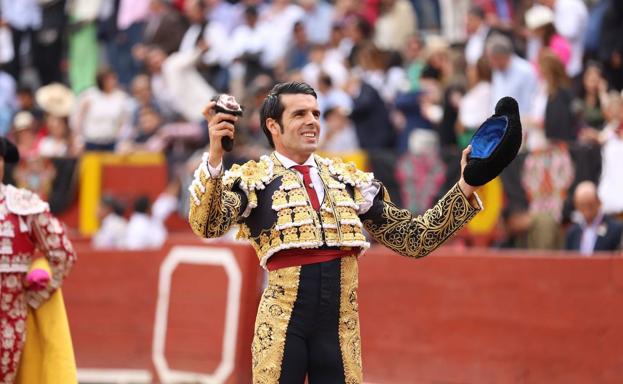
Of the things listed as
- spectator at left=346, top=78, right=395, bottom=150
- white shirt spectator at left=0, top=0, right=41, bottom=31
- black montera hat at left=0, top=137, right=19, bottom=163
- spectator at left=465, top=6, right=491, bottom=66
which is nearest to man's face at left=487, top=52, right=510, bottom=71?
spectator at left=465, top=6, right=491, bottom=66

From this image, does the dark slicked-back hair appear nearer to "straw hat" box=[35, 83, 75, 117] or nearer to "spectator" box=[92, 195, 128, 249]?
"spectator" box=[92, 195, 128, 249]

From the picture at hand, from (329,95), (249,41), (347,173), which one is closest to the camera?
(347,173)

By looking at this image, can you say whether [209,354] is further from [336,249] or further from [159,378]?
[336,249]

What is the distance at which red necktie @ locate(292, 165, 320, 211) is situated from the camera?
541 cm

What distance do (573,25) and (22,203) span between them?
599 centimetres

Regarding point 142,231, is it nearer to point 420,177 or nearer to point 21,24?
point 420,177

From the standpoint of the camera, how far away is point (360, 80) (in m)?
12.1

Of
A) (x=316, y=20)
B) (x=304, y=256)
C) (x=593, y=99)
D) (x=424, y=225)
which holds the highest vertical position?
(x=316, y=20)

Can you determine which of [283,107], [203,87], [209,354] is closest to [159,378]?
[209,354]

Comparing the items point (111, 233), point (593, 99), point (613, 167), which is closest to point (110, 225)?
point (111, 233)

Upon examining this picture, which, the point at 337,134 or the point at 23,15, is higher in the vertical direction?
the point at 23,15

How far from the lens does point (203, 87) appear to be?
13.9 meters

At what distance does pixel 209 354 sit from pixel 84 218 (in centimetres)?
475

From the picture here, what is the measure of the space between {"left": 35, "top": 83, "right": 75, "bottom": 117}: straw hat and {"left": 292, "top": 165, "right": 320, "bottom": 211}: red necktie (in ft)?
31.7
